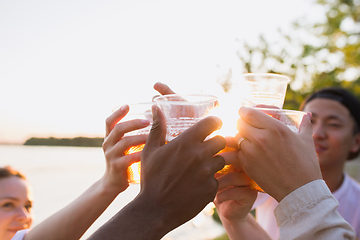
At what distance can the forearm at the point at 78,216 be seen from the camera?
6.01 ft

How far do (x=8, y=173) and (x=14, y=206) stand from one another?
378 millimetres

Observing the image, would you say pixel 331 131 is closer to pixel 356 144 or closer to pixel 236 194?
pixel 356 144

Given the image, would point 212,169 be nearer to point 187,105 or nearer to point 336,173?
point 187,105

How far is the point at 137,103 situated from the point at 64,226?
977 millimetres

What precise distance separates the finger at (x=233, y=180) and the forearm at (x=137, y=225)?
0.42 metres

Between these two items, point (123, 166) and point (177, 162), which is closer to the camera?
point (177, 162)

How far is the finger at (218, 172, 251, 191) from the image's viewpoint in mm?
1452

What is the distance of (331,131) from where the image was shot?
11.3 ft

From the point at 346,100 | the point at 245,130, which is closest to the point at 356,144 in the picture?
the point at 346,100

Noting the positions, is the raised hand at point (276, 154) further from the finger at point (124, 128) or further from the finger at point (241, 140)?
the finger at point (124, 128)

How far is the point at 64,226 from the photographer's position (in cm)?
183

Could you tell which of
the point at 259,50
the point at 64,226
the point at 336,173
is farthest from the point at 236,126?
the point at 259,50

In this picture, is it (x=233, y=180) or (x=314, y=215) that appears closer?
(x=314, y=215)

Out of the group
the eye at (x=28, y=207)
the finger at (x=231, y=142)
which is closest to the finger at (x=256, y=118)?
the finger at (x=231, y=142)
